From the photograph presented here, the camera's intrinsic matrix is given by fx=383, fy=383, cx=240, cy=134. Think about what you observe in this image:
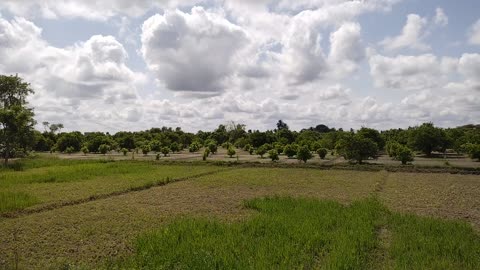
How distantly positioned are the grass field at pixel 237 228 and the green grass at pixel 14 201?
0.03 meters

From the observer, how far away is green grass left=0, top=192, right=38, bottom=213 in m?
13.2

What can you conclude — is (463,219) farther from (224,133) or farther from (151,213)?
(224,133)

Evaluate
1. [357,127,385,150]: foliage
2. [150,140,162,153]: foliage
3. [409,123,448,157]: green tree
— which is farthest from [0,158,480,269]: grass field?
[150,140,162,153]: foliage

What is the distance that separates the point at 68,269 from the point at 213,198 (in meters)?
8.93

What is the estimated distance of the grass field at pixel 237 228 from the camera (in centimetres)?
758

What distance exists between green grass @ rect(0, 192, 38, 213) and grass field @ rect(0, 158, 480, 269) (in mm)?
33

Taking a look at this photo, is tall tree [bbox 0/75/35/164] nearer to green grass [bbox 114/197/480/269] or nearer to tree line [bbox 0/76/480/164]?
tree line [bbox 0/76/480/164]

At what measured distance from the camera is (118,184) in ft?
65.8

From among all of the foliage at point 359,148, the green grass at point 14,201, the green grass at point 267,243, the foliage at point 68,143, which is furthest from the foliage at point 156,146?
the green grass at point 267,243

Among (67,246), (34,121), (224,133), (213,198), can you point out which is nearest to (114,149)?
(224,133)

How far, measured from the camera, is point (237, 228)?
32.6 ft

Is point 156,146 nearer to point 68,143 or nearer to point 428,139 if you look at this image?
point 68,143

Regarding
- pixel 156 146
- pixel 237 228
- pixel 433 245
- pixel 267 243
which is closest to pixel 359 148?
pixel 237 228

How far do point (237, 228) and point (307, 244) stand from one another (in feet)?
7.02
